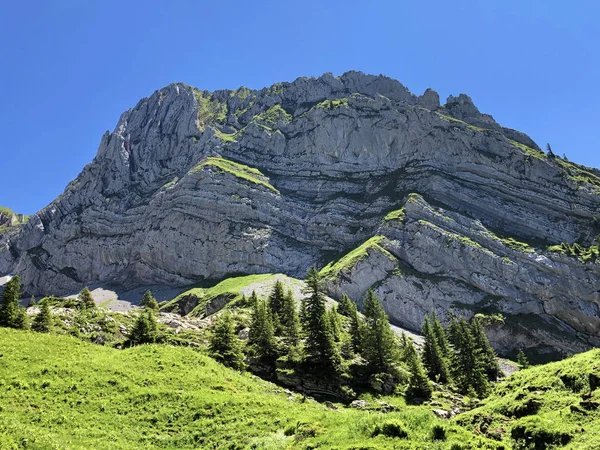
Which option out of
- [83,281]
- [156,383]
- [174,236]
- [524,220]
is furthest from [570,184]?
[83,281]

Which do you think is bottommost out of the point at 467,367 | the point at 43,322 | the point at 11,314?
the point at 467,367

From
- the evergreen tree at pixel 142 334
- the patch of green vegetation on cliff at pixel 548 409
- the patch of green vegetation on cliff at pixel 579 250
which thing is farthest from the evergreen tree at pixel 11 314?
the patch of green vegetation on cliff at pixel 579 250

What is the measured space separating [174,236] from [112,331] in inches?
5137

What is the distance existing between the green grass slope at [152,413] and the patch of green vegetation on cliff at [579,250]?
141m

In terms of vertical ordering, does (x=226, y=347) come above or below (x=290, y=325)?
below

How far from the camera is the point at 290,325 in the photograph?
Answer: 208 feet

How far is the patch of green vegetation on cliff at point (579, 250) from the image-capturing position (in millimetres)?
136250

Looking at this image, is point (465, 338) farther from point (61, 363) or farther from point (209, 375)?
point (61, 363)

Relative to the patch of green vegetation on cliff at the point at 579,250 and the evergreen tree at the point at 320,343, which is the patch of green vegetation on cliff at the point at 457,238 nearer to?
the patch of green vegetation on cliff at the point at 579,250

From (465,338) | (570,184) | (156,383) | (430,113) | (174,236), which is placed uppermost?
(430,113)

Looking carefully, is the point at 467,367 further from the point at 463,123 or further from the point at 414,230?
the point at 463,123

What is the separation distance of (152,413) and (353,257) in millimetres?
123288

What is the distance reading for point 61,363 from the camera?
98.2ft

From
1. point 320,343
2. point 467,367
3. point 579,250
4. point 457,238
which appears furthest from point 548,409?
point 579,250
